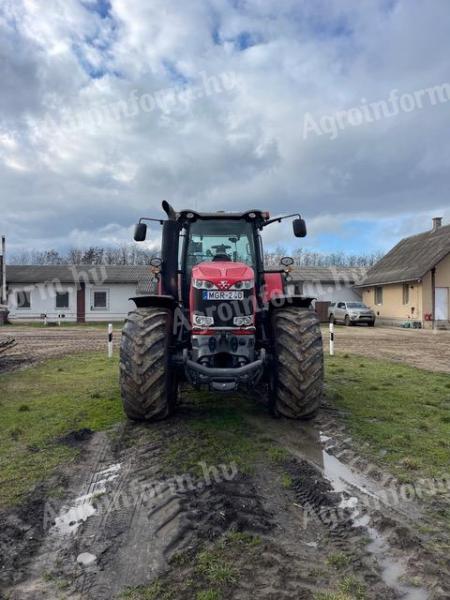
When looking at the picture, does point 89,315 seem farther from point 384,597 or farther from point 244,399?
point 384,597

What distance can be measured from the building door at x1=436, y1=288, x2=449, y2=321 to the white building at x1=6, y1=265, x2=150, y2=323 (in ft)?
62.9

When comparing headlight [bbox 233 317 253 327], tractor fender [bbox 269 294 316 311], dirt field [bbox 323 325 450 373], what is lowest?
dirt field [bbox 323 325 450 373]

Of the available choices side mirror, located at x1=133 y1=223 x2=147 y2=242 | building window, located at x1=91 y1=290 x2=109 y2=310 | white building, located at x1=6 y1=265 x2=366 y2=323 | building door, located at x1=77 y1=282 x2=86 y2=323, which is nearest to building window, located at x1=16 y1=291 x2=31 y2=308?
white building, located at x1=6 y1=265 x2=366 y2=323

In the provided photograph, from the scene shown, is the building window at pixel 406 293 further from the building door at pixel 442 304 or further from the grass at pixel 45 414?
the grass at pixel 45 414

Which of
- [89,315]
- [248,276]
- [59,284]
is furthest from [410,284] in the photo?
[248,276]

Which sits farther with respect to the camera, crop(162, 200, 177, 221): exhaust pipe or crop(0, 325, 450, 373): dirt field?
crop(0, 325, 450, 373): dirt field

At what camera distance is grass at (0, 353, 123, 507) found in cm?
450

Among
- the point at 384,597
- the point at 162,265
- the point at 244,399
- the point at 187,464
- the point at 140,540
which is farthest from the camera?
the point at 244,399

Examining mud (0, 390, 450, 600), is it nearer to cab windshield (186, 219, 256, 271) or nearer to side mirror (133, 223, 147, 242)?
cab windshield (186, 219, 256, 271)

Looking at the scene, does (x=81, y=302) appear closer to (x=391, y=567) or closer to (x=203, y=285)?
(x=203, y=285)

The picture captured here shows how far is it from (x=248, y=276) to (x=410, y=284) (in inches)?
1013

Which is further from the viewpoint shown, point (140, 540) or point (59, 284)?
point (59, 284)

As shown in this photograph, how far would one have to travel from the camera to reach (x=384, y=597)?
262cm

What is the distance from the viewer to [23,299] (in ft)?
108
